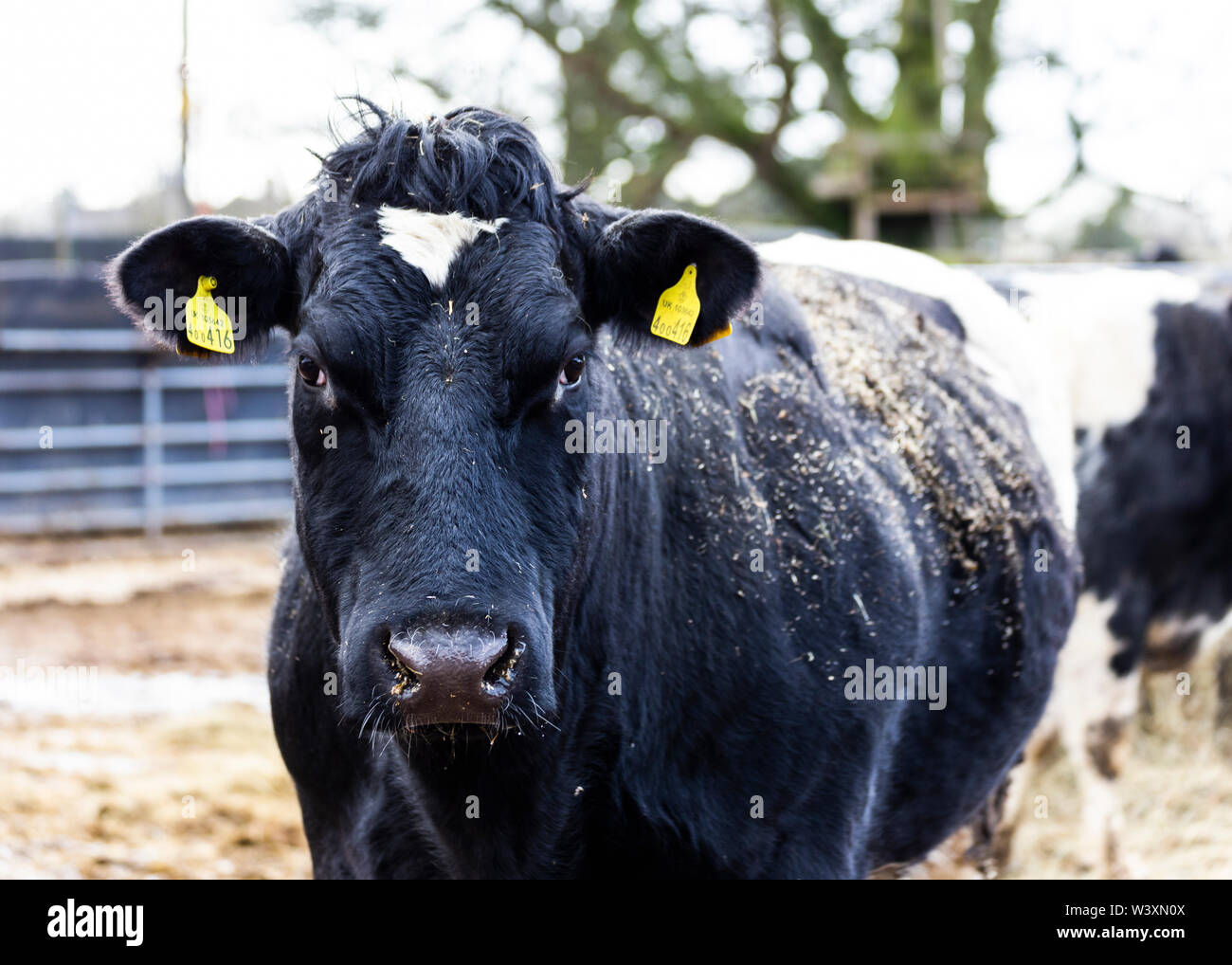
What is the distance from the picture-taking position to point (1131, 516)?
5.01 m

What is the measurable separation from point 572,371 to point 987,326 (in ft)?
8.08

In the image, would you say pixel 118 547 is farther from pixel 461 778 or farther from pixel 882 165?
pixel 461 778

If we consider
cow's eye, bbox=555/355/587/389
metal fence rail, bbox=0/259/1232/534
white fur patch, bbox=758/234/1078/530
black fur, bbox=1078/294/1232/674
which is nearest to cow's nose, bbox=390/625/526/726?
cow's eye, bbox=555/355/587/389

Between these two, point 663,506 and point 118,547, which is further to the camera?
point 118,547

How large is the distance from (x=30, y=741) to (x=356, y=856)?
11.2 ft

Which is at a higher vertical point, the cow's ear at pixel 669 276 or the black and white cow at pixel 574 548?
the cow's ear at pixel 669 276

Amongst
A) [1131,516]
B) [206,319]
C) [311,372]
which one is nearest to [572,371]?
[311,372]

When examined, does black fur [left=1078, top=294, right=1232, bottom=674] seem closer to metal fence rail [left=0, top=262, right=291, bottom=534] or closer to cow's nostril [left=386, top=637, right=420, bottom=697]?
cow's nostril [left=386, top=637, right=420, bottom=697]

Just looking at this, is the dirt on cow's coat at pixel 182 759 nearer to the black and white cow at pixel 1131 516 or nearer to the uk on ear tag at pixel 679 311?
the black and white cow at pixel 1131 516

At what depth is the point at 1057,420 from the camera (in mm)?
4645

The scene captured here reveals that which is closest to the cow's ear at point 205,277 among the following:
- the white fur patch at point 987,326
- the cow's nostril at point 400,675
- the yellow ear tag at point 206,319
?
the yellow ear tag at point 206,319

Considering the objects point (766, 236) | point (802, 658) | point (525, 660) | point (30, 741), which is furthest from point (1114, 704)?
point (766, 236)

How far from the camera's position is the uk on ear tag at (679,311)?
258 centimetres

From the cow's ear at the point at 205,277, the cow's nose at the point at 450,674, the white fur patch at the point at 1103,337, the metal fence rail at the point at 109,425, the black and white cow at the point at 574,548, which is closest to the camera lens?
the cow's nose at the point at 450,674
